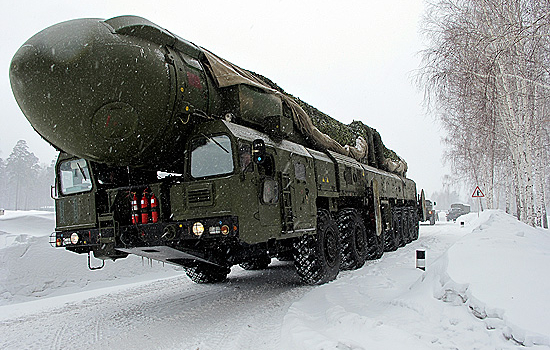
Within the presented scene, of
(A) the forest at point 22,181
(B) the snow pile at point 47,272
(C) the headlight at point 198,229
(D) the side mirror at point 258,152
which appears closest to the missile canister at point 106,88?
(D) the side mirror at point 258,152

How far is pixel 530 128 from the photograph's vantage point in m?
15.0

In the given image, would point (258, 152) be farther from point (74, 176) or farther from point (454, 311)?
point (74, 176)

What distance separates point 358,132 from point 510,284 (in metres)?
8.03

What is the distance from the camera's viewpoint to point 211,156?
17.1ft

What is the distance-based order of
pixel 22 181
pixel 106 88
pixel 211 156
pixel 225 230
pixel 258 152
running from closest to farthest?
1. pixel 106 88
2. pixel 225 230
3. pixel 258 152
4. pixel 211 156
5. pixel 22 181

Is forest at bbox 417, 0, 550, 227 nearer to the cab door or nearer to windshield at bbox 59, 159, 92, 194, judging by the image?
the cab door

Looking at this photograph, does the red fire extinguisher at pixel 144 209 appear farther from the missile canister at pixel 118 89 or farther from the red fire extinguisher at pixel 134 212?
the missile canister at pixel 118 89

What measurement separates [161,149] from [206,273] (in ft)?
11.3

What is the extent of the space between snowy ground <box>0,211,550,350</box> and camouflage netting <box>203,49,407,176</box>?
2.94 metres

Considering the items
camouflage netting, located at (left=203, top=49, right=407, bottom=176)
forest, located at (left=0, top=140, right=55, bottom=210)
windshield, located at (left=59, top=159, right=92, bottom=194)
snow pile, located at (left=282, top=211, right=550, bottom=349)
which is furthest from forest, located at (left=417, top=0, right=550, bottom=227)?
forest, located at (left=0, top=140, right=55, bottom=210)

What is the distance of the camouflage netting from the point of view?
19.7ft

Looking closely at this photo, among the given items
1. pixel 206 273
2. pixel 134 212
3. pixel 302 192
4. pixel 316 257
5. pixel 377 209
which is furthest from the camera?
pixel 377 209

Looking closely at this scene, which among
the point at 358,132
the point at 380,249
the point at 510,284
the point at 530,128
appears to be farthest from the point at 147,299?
the point at 530,128

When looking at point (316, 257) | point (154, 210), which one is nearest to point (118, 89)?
point (154, 210)
